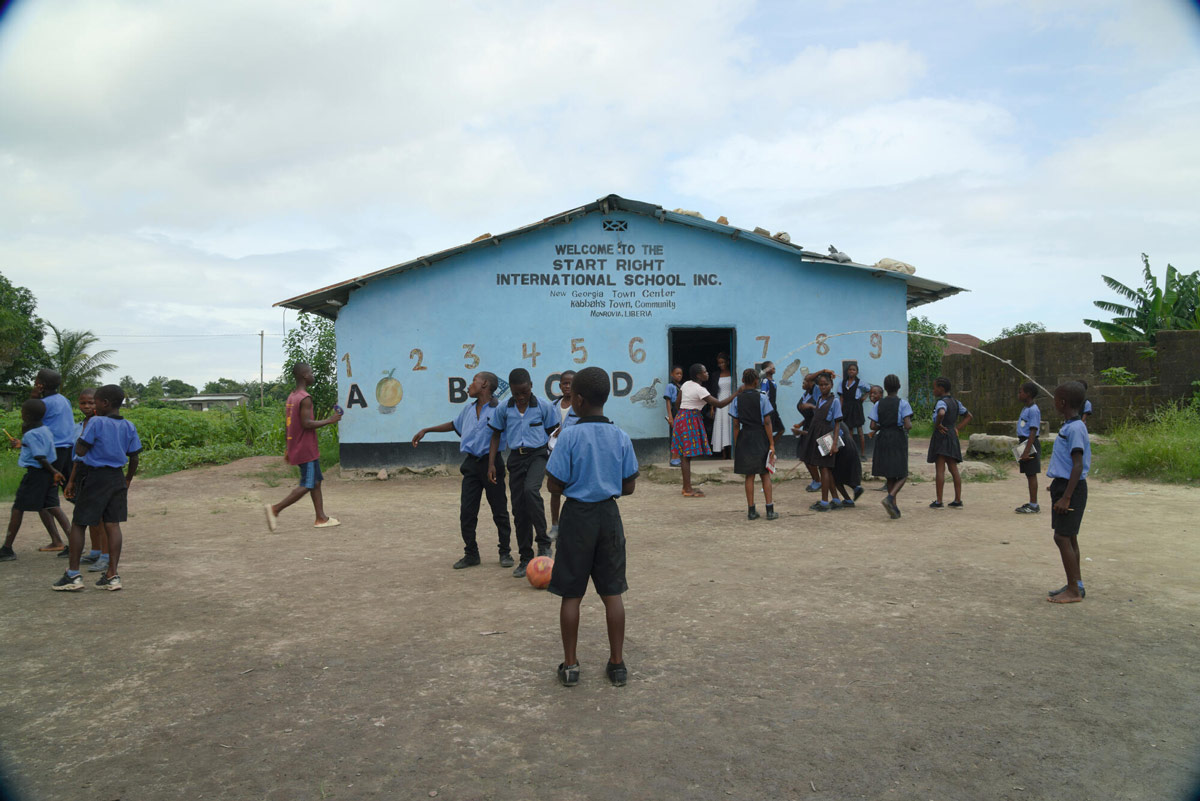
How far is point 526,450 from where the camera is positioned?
6.23 meters

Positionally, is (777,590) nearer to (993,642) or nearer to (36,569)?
(993,642)

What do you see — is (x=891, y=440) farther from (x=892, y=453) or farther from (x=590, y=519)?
(x=590, y=519)

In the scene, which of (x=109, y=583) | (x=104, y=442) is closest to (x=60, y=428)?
(x=104, y=442)

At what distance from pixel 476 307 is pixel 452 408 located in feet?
5.43

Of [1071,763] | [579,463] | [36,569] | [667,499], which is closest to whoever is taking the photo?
[1071,763]

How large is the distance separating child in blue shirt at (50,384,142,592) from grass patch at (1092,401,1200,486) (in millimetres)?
12054

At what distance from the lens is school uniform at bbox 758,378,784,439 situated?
8633 mm

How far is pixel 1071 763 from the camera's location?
297 cm

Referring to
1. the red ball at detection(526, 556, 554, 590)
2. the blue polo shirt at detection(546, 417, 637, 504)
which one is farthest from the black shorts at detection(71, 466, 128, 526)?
the blue polo shirt at detection(546, 417, 637, 504)

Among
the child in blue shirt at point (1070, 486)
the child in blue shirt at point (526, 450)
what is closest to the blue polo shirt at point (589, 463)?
the child in blue shirt at point (526, 450)

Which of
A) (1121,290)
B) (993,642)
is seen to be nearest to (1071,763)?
(993,642)

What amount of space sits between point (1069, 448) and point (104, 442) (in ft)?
21.7

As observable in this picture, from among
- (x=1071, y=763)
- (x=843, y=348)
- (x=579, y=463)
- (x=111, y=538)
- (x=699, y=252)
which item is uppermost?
(x=699, y=252)

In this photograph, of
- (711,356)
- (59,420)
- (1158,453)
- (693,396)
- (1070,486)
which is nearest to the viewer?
(1070,486)
